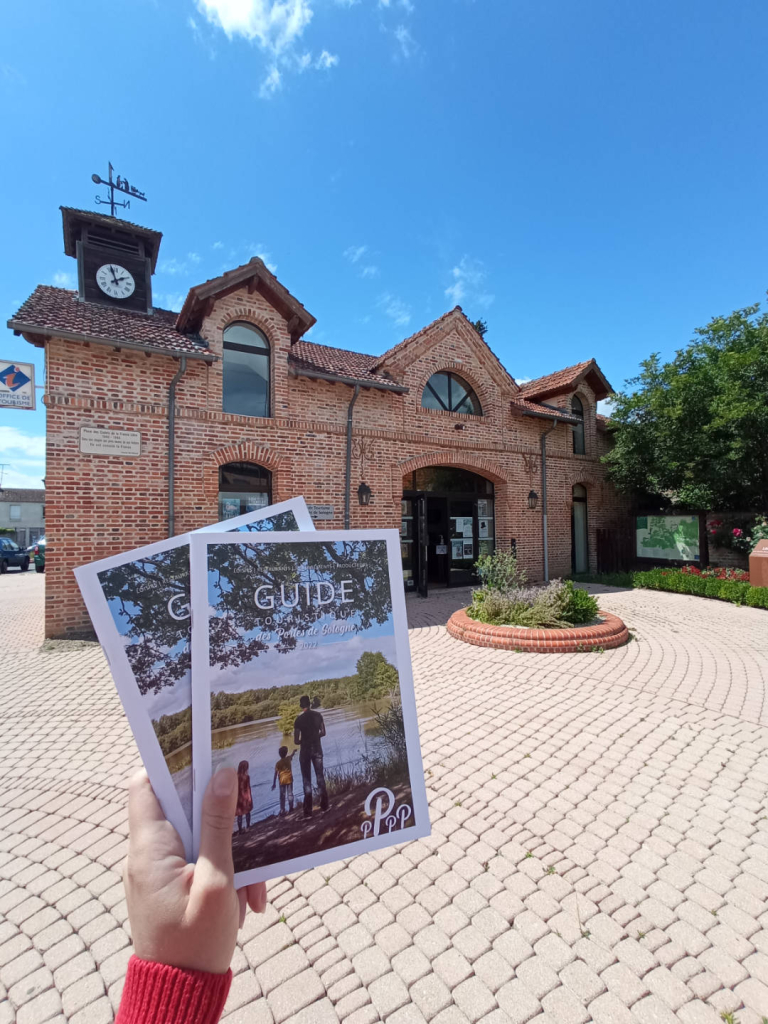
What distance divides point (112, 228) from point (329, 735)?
12.2 m

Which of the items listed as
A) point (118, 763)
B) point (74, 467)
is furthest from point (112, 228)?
point (118, 763)

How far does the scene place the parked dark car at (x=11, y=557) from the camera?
870 inches

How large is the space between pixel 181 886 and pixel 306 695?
0.46m

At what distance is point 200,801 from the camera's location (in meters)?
1.06

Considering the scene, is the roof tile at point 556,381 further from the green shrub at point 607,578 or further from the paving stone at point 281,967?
the paving stone at point 281,967

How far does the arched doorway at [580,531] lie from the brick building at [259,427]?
99 centimetres

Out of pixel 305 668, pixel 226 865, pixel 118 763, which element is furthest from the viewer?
pixel 118 763

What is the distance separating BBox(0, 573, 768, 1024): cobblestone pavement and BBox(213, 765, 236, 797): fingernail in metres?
1.61

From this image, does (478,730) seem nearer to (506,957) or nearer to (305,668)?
(506,957)

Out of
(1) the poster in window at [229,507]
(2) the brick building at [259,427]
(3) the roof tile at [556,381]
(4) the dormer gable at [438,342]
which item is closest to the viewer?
(2) the brick building at [259,427]

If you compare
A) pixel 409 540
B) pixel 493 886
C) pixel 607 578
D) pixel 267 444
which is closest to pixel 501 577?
pixel 409 540

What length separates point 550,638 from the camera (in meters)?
6.71

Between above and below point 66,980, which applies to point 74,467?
above

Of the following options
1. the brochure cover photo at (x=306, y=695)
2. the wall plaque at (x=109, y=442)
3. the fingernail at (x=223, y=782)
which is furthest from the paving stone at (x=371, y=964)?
the wall plaque at (x=109, y=442)
